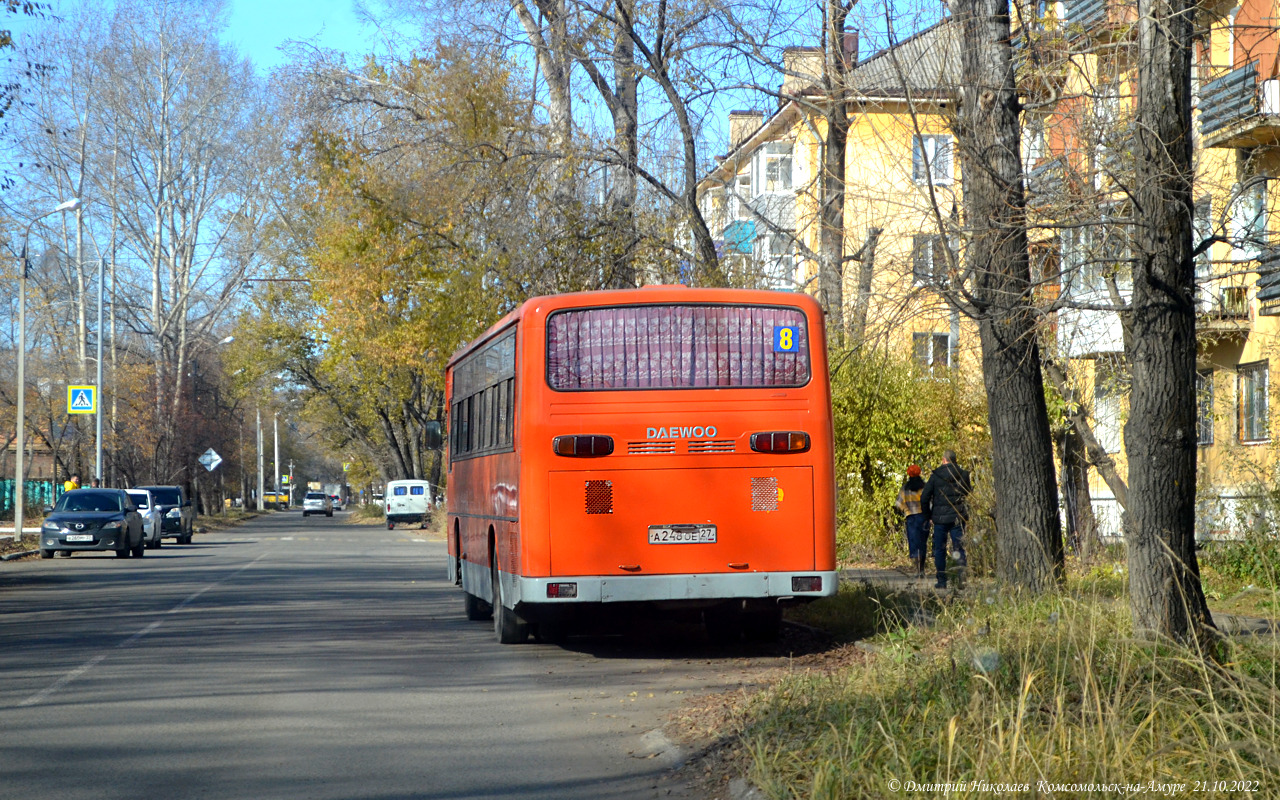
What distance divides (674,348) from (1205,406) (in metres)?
12.5

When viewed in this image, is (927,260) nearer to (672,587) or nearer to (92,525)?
(672,587)

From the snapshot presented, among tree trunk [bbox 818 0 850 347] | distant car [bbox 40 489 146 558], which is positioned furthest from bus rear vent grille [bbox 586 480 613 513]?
distant car [bbox 40 489 146 558]

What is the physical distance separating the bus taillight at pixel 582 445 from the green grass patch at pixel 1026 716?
3.44m

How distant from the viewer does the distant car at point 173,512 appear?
138 ft

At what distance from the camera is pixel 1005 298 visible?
37.2 ft

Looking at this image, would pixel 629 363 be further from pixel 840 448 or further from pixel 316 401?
pixel 316 401

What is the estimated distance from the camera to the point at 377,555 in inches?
1330

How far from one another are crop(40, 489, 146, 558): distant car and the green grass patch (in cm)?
2536

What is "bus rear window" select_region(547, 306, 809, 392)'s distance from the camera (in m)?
12.4

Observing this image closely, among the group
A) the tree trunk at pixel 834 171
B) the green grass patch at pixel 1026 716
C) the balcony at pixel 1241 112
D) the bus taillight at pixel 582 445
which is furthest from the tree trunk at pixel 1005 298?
the balcony at pixel 1241 112

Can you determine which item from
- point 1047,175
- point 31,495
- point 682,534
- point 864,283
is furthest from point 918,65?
point 31,495

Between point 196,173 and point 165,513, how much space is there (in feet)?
64.8

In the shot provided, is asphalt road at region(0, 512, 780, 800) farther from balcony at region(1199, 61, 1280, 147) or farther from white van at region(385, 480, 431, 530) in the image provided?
white van at region(385, 480, 431, 530)

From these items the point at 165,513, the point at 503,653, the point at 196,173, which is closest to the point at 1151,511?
the point at 503,653
